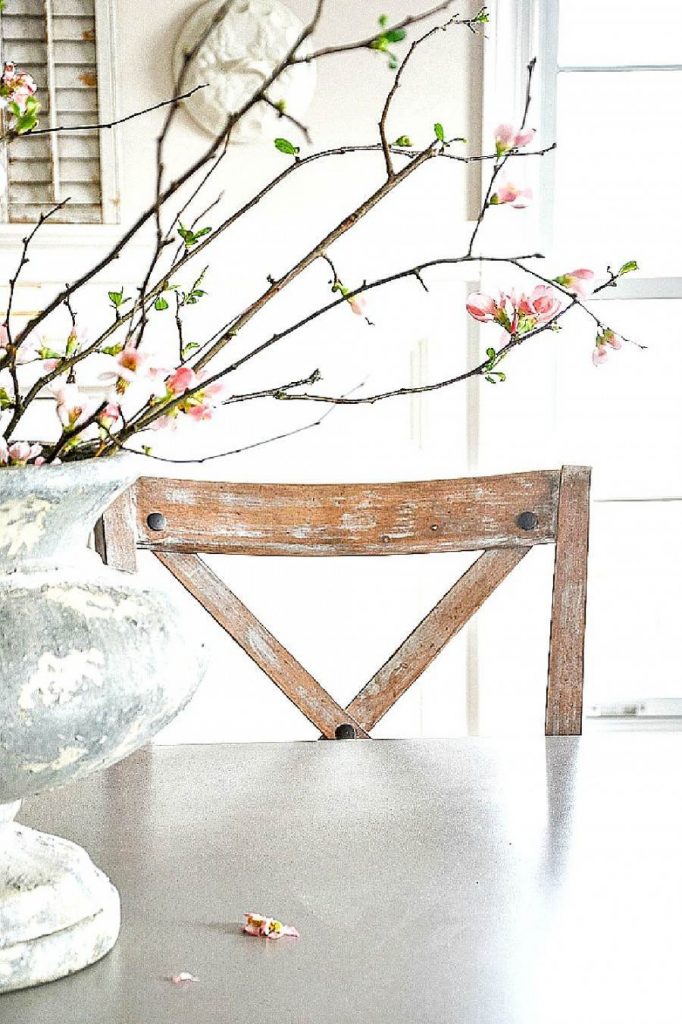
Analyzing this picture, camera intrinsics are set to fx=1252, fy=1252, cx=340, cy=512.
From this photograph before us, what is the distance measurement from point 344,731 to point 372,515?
0.23 m

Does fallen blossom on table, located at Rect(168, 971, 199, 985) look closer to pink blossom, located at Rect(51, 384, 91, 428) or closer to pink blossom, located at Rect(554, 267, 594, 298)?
pink blossom, located at Rect(51, 384, 91, 428)

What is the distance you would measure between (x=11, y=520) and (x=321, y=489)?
73 centimetres

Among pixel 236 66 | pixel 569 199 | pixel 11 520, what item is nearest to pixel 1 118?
pixel 236 66

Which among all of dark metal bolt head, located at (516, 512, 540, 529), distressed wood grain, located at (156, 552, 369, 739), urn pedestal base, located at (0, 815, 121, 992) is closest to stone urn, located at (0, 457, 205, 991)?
urn pedestal base, located at (0, 815, 121, 992)

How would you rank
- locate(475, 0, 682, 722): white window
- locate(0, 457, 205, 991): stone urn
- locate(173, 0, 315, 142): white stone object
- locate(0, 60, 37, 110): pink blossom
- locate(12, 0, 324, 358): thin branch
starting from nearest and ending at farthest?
locate(12, 0, 324, 358): thin branch → locate(0, 457, 205, 991): stone urn → locate(0, 60, 37, 110): pink blossom → locate(173, 0, 315, 142): white stone object → locate(475, 0, 682, 722): white window

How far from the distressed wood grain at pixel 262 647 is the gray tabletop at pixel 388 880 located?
0.17m

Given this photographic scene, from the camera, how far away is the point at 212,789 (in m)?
0.96

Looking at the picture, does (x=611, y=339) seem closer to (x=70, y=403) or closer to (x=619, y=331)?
(x=70, y=403)

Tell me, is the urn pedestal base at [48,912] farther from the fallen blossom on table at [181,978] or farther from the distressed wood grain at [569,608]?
the distressed wood grain at [569,608]

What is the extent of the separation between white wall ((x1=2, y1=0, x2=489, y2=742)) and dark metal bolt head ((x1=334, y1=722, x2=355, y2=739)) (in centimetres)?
84

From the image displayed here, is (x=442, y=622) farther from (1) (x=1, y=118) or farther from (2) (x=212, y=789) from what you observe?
(1) (x=1, y=118)

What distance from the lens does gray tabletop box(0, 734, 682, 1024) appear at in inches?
24.5

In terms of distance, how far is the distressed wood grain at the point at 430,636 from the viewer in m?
1.26

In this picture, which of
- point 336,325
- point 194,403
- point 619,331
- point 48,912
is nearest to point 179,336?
point 194,403
